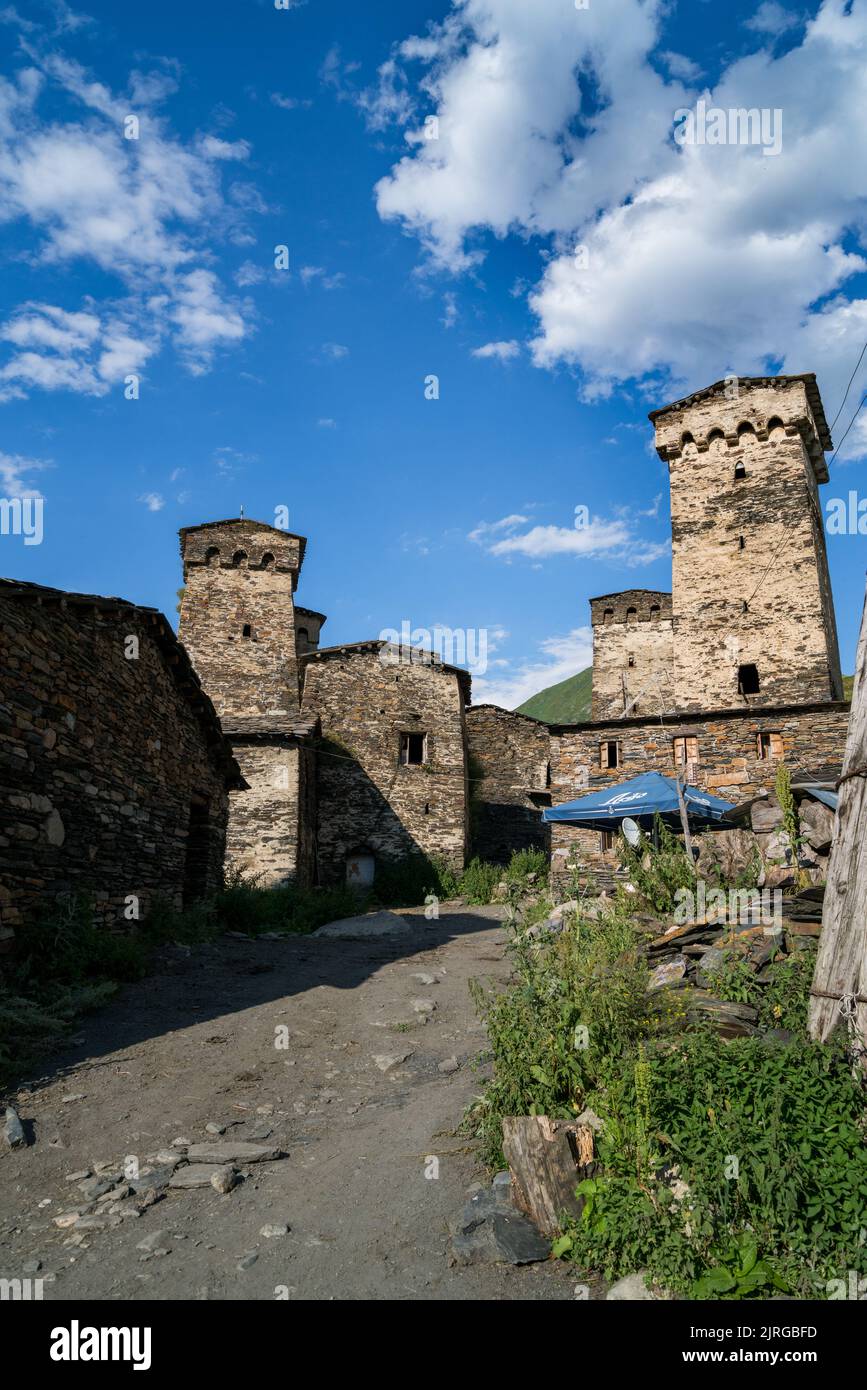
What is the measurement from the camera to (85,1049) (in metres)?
7.20

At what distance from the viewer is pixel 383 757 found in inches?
905

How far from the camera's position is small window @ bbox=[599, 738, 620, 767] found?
1764cm

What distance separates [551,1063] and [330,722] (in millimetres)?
18483

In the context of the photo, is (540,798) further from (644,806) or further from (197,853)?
(197,853)

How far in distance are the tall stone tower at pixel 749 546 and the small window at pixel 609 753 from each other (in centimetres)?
507

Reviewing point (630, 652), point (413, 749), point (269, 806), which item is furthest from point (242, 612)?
point (630, 652)

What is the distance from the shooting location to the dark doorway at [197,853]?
13.4 metres

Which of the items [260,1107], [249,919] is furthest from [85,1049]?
[249,919]

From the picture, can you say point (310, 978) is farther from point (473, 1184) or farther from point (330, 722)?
point (330, 722)

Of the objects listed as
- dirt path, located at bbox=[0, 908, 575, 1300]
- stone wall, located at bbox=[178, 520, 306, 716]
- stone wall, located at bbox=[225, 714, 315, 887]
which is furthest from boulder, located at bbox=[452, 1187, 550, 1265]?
stone wall, located at bbox=[178, 520, 306, 716]

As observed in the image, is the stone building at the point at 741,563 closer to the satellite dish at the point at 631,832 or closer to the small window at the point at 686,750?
the small window at the point at 686,750

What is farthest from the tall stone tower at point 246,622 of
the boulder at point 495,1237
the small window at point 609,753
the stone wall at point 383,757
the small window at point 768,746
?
the boulder at point 495,1237

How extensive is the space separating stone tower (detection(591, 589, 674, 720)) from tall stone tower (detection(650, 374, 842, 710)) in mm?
8807

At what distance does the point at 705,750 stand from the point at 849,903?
39.8 feet
